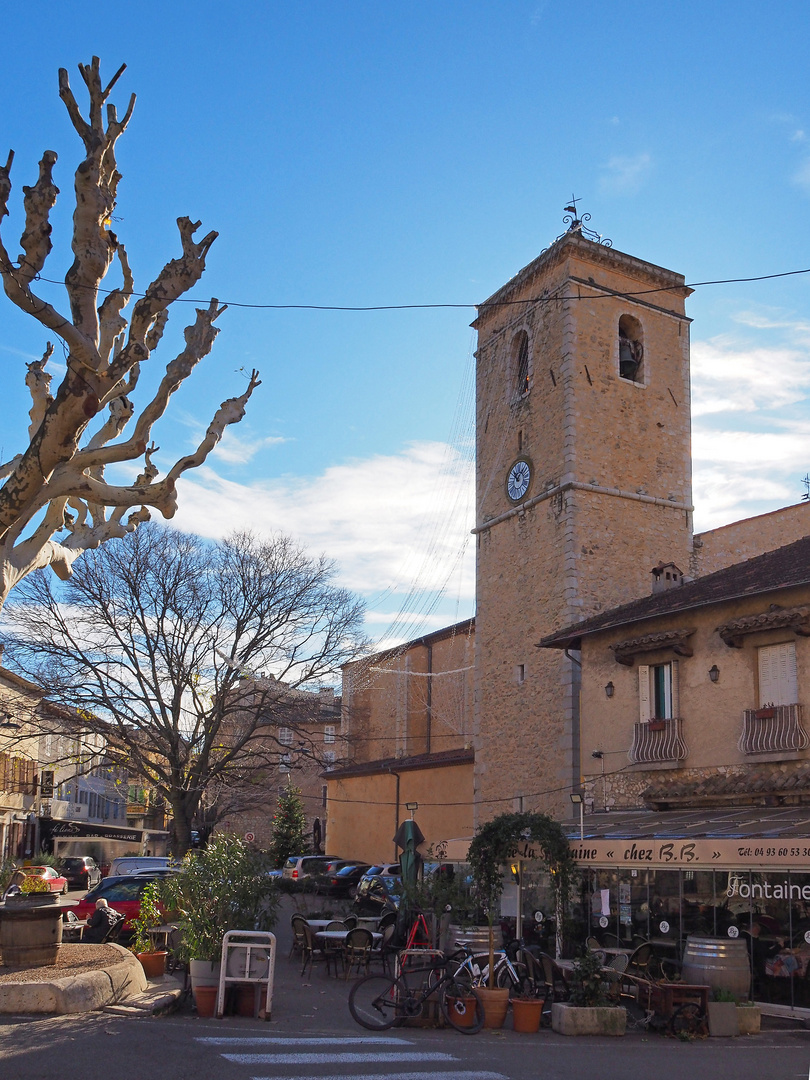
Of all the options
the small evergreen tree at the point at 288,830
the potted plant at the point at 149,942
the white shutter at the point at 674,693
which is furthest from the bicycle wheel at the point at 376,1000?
the small evergreen tree at the point at 288,830

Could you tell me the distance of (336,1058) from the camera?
8.09 metres

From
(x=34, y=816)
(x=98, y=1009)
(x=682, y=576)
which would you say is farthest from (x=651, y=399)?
(x=34, y=816)

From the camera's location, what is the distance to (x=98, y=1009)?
9.13 m

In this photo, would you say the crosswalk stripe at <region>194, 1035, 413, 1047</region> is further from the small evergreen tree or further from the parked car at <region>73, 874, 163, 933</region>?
the small evergreen tree

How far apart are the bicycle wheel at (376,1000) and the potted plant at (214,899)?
56.8 inches

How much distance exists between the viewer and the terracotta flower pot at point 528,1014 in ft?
33.5

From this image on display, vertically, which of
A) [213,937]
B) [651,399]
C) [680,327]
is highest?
[680,327]

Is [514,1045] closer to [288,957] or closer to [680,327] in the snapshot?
[288,957]

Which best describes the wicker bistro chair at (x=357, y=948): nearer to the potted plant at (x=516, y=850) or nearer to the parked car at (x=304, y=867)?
the potted plant at (x=516, y=850)

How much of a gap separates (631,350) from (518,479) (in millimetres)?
4610

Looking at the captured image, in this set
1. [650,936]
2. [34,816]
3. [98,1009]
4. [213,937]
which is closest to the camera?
[98,1009]

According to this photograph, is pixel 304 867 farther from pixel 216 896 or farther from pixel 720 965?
pixel 216 896

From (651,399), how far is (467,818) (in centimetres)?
1295

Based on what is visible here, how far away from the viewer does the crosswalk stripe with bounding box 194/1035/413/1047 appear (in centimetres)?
846
